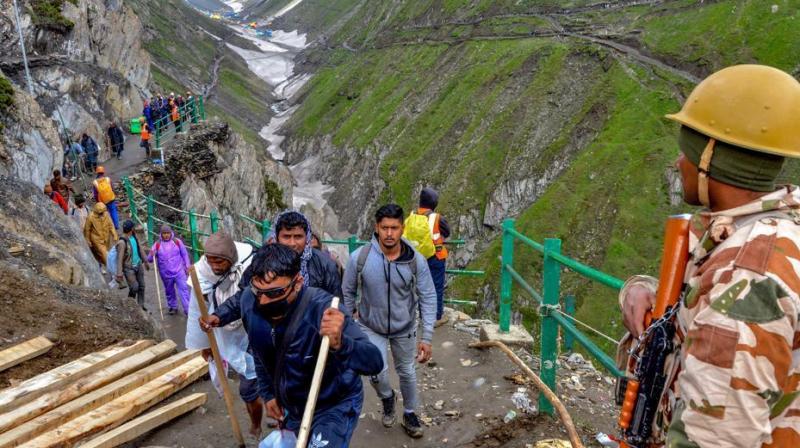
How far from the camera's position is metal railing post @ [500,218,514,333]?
21.7 ft

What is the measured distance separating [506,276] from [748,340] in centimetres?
537

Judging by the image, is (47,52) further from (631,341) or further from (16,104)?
(631,341)

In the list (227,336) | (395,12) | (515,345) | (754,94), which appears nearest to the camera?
(754,94)

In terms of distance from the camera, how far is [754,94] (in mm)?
1754

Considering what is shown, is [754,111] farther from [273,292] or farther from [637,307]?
[273,292]

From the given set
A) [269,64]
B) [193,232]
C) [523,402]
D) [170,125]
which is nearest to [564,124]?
[170,125]

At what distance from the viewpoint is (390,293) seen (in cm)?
488

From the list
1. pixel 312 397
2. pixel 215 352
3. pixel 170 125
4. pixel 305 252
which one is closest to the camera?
pixel 312 397

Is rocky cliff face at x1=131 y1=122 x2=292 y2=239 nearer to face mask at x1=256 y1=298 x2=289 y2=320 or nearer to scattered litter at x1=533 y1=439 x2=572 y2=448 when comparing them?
scattered litter at x1=533 y1=439 x2=572 y2=448

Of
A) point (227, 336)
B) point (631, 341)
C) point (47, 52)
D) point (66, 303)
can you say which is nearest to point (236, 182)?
point (47, 52)

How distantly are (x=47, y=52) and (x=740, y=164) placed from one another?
32901 mm

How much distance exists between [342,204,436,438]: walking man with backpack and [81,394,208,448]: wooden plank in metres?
1.87

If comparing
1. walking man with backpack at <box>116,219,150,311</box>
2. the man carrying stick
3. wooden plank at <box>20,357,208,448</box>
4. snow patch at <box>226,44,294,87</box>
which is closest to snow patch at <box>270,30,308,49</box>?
snow patch at <box>226,44,294,87</box>

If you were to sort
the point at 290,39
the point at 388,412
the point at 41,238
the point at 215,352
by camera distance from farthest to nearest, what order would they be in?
the point at 290,39, the point at 41,238, the point at 388,412, the point at 215,352
